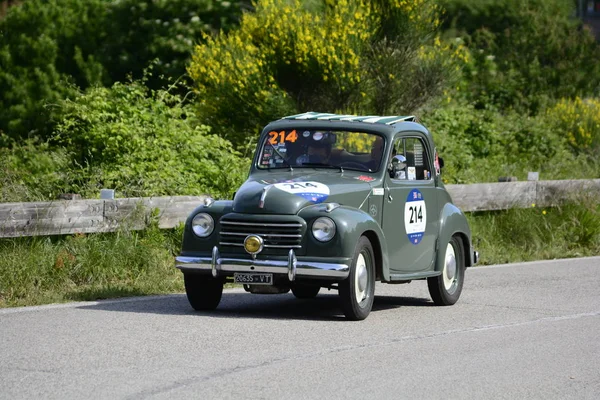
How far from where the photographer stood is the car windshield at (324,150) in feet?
36.5

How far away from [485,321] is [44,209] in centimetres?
451

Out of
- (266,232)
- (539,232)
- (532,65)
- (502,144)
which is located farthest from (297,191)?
(532,65)

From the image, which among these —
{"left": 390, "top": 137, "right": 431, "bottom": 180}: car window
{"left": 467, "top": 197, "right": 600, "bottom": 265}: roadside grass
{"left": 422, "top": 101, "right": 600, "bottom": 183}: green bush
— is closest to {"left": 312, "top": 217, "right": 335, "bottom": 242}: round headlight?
{"left": 390, "top": 137, "right": 431, "bottom": 180}: car window

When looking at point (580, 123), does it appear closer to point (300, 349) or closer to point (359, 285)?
point (359, 285)

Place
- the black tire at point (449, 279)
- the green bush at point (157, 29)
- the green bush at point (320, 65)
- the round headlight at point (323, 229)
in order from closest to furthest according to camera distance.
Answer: the round headlight at point (323, 229), the black tire at point (449, 279), the green bush at point (320, 65), the green bush at point (157, 29)

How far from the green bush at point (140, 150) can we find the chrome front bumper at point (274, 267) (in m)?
4.68

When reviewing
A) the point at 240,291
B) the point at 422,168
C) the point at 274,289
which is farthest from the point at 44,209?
the point at 422,168

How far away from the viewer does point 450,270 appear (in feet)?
39.0

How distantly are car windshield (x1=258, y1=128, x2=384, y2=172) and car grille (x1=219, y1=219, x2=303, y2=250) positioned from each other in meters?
1.35

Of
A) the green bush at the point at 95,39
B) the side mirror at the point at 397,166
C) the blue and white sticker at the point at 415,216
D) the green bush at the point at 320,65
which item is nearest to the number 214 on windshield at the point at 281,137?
the side mirror at the point at 397,166

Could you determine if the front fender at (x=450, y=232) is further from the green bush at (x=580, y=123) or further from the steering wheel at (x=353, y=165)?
the green bush at (x=580, y=123)

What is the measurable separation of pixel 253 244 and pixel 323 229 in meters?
0.60

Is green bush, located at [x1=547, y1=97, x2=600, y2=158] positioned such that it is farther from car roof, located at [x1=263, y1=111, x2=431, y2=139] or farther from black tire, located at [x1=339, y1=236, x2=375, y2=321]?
black tire, located at [x1=339, y1=236, x2=375, y2=321]

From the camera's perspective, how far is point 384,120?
1165 centimetres
